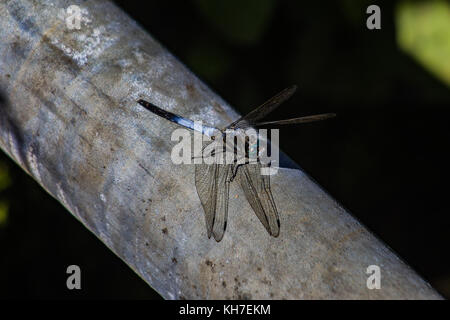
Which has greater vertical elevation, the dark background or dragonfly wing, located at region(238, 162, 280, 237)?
dragonfly wing, located at region(238, 162, 280, 237)

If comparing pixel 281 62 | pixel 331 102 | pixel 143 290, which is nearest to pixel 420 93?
pixel 331 102

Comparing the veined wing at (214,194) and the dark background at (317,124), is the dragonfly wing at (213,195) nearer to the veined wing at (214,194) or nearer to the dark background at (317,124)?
the veined wing at (214,194)

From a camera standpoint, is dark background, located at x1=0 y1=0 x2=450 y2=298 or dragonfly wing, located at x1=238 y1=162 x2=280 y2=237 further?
dark background, located at x1=0 y1=0 x2=450 y2=298

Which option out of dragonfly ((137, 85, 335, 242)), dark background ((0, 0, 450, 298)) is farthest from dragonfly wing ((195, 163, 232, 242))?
dark background ((0, 0, 450, 298))

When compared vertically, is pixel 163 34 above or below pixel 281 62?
above

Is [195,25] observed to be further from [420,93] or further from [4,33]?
[4,33]

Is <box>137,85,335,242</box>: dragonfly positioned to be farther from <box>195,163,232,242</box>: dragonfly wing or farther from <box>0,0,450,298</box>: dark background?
<box>0,0,450,298</box>: dark background

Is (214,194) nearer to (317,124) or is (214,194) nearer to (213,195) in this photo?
(213,195)
